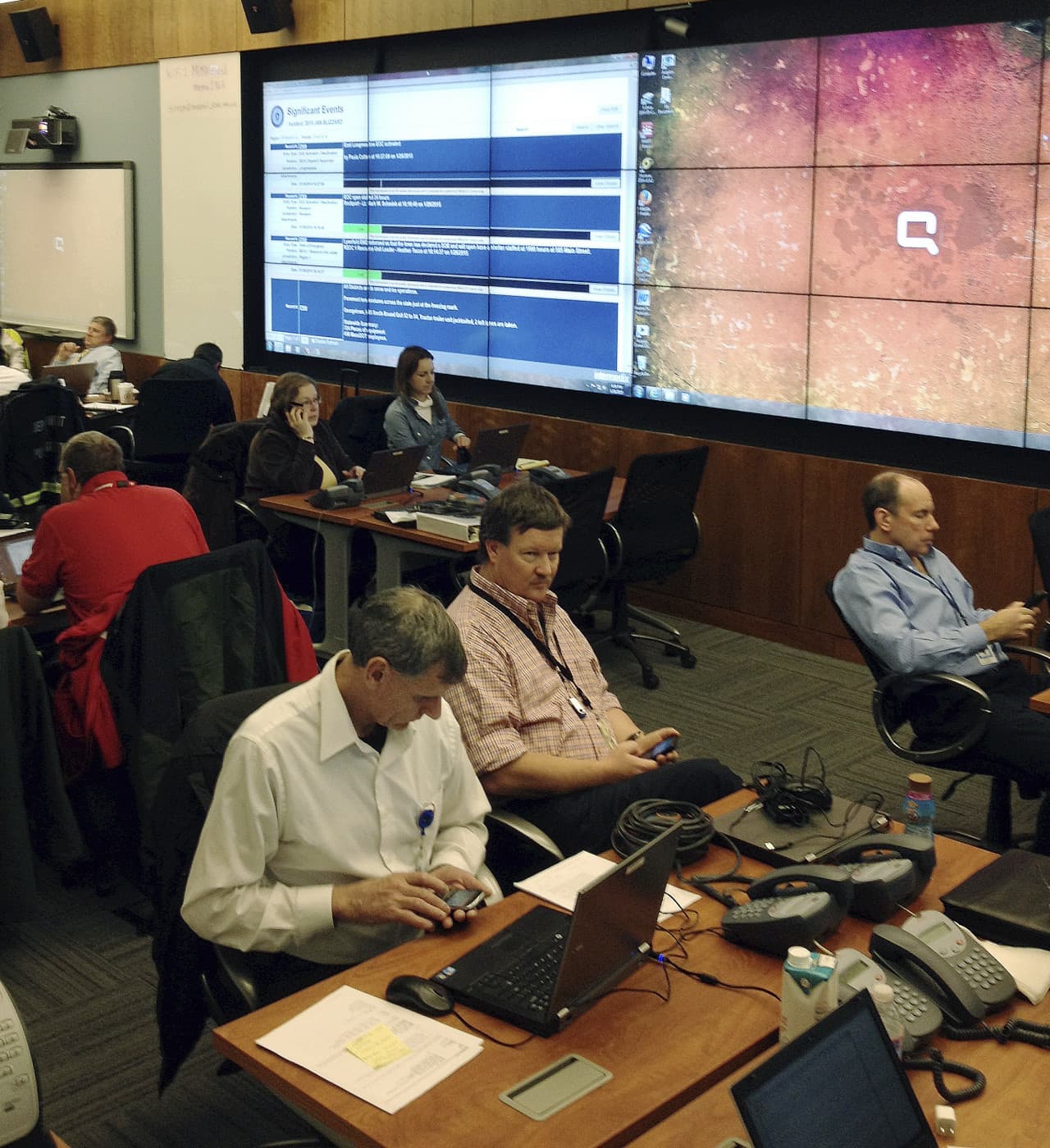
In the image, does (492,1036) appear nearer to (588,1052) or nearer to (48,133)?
(588,1052)

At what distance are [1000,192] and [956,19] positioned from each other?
0.76 metres

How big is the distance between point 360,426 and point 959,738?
13.6 ft

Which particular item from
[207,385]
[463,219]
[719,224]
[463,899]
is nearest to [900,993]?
[463,899]

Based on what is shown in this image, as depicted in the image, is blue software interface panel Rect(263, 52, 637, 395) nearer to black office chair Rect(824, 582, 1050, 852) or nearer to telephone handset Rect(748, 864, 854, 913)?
black office chair Rect(824, 582, 1050, 852)

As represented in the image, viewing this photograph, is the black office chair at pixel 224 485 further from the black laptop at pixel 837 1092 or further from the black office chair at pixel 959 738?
the black laptop at pixel 837 1092

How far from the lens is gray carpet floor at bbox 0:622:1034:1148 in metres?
2.90

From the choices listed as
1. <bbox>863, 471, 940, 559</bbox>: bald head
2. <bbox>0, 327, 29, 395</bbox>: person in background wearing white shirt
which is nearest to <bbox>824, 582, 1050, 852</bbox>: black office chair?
<bbox>863, 471, 940, 559</bbox>: bald head

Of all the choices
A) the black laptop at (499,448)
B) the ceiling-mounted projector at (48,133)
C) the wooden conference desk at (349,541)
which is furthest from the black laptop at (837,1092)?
the ceiling-mounted projector at (48,133)

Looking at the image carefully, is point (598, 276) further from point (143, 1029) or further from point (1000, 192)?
point (143, 1029)

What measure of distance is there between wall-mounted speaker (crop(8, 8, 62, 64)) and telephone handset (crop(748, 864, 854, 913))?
10.4m

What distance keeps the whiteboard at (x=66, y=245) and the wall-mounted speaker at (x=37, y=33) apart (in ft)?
2.82

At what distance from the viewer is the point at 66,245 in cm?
1099

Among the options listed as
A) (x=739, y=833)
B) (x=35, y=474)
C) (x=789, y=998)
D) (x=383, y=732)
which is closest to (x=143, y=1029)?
(x=383, y=732)

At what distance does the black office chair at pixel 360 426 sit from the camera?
7.14m
